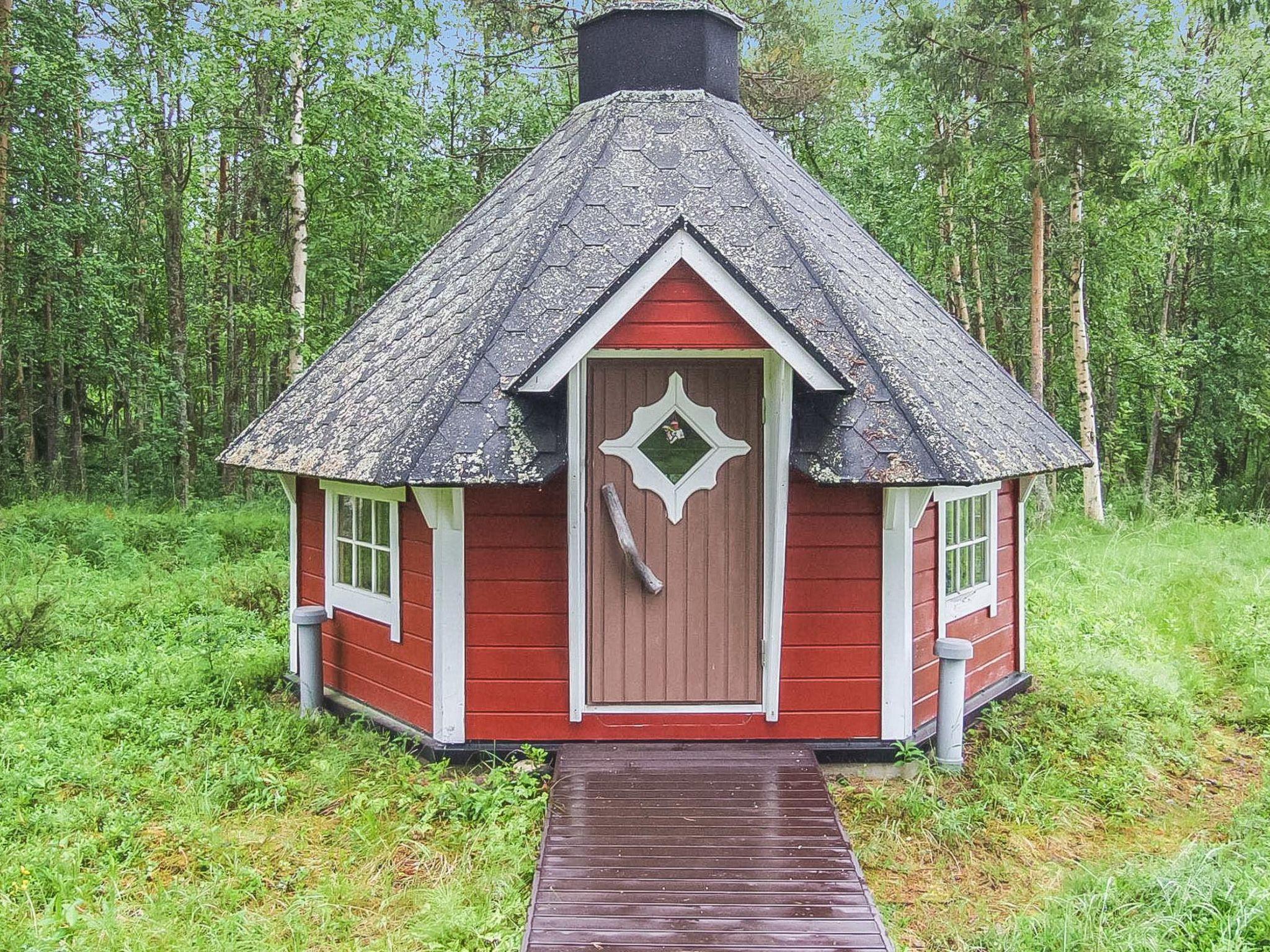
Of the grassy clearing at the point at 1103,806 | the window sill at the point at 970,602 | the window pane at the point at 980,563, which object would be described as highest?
the window pane at the point at 980,563

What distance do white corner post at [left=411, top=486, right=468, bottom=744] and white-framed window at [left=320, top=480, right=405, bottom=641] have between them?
469 millimetres

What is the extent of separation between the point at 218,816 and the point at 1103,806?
5.03 m

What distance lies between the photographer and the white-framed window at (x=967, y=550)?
5.63 m

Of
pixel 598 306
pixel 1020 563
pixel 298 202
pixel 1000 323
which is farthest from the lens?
pixel 1000 323

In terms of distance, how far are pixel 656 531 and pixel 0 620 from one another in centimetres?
636

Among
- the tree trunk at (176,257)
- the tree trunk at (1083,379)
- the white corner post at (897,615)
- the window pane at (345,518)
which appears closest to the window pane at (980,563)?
the white corner post at (897,615)

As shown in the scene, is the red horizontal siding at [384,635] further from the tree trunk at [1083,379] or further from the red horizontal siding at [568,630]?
the tree trunk at [1083,379]

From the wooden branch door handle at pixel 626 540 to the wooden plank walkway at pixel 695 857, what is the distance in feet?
3.49

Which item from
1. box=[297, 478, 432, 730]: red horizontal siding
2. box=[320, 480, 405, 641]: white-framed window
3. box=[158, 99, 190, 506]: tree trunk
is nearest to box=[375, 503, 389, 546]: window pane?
box=[320, 480, 405, 641]: white-framed window

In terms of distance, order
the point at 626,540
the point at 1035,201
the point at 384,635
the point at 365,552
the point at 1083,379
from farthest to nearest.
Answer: the point at 1083,379
the point at 1035,201
the point at 365,552
the point at 384,635
the point at 626,540

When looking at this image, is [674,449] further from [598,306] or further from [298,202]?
[298,202]

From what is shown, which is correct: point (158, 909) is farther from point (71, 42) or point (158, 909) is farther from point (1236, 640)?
point (71, 42)

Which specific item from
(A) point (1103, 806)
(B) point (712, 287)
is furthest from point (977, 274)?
(B) point (712, 287)

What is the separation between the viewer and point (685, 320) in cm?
463
